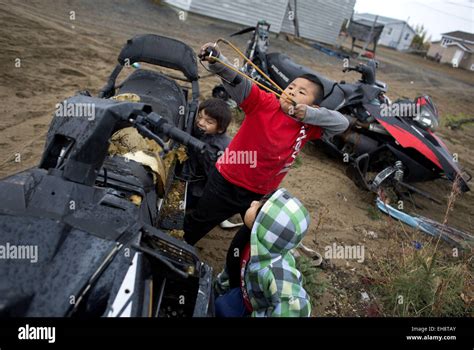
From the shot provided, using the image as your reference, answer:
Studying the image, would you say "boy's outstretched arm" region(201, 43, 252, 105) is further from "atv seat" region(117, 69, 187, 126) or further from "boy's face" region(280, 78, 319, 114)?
"atv seat" region(117, 69, 187, 126)

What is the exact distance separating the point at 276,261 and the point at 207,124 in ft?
Result: 5.87

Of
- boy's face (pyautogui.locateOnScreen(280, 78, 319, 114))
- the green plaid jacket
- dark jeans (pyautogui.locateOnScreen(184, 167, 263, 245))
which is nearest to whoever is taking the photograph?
the green plaid jacket

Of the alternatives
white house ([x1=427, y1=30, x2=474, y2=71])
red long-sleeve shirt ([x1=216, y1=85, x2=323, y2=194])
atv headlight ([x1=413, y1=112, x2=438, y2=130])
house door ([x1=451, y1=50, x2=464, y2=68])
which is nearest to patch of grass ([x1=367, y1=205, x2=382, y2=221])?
atv headlight ([x1=413, y1=112, x2=438, y2=130])

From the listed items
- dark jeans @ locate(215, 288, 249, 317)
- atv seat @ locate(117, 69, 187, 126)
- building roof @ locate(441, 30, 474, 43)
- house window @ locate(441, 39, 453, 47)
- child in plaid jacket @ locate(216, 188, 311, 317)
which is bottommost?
dark jeans @ locate(215, 288, 249, 317)

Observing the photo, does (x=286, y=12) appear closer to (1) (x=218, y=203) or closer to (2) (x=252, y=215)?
(1) (x=218, y=203)

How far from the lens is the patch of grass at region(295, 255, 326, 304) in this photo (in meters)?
3.04

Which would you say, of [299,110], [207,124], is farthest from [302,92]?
[207,124]

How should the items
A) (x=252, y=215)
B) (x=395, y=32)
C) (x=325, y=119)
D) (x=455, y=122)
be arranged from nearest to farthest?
(x=252, y=215), (x=325, y=119), (x=455, y=122), (x=395, y=32)

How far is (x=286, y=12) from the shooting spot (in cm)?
1620

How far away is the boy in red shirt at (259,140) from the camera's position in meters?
2.31

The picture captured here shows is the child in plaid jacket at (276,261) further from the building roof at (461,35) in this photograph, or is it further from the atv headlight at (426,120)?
the building roof at (461,35)

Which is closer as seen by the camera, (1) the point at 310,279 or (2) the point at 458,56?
(1) the point at 310,279

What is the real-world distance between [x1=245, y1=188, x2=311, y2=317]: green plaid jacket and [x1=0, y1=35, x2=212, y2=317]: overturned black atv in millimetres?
264

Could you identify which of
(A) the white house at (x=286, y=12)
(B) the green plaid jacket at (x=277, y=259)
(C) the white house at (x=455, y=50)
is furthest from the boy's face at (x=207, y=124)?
(C) the white house at (x=455, y=50)
